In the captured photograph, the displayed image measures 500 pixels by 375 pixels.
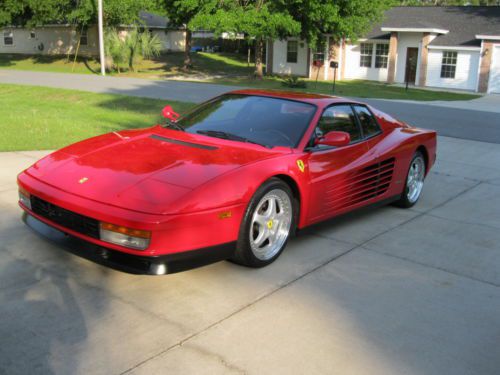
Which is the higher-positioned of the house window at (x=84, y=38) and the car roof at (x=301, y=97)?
the house window at (x=84, y=38)

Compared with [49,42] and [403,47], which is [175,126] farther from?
[49,42]

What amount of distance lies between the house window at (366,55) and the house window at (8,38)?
34186 mm

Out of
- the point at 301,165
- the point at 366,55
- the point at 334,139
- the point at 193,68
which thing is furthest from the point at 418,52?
the point at 301,165

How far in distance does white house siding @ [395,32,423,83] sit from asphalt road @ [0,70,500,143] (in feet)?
45.5

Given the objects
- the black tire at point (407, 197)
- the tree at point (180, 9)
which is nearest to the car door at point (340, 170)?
the black tire at point (407, 197)

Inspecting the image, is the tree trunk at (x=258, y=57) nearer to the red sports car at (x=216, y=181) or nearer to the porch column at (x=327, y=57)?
the porch column at (x=327, y=57)

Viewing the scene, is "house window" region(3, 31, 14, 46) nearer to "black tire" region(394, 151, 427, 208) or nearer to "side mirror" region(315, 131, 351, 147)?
"black tire" region(394, 151, 427, 208)

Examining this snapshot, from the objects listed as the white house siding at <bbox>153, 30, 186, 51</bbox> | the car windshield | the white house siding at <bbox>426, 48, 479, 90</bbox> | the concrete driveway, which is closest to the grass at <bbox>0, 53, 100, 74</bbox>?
the white house siding at <bbox>153, 30, 186, 51</bbox>

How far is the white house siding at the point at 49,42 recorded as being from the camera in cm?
4694

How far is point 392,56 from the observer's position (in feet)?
108

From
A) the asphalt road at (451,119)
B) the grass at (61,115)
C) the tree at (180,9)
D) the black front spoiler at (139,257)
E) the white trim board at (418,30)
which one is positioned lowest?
the asphalt road at (451,119)

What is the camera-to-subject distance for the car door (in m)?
4.85

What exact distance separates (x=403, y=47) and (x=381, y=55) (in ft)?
5.56

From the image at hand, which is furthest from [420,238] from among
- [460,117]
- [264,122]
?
[460,117]
